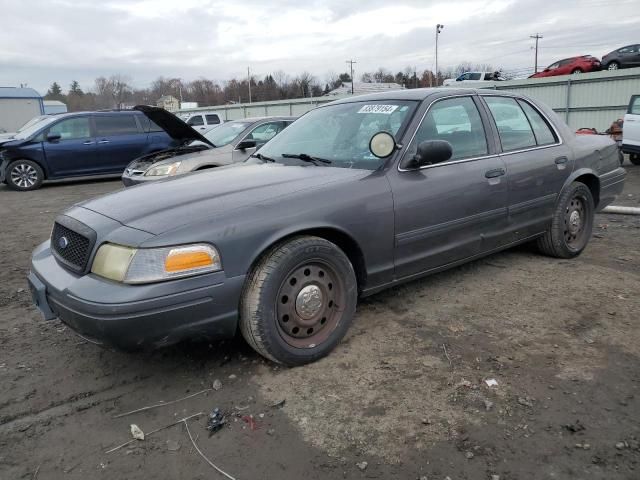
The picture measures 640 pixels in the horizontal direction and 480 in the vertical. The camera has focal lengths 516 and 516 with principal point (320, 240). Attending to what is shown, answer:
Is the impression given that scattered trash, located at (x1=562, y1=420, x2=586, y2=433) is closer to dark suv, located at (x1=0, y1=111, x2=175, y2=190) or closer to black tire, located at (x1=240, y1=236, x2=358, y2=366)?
black tire, located at (x1=240, y1=236, x2=358, y2=366)

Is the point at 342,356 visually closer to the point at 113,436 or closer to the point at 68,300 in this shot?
the point at 113,436

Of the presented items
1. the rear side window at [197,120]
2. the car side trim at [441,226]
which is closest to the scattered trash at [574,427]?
the car side trim at [441,226]

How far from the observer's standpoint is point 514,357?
3.05 m

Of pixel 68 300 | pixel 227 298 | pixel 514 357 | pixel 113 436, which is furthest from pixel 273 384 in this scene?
pixel 514 357

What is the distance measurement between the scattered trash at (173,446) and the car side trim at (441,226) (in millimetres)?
1789

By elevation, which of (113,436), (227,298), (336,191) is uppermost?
(336,191)

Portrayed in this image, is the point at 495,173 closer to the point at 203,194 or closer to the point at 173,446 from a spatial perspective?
the point at 203,194

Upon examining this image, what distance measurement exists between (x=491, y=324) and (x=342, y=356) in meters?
1.11

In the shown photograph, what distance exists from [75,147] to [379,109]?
10.0 metres

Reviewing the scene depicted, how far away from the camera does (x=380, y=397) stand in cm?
270

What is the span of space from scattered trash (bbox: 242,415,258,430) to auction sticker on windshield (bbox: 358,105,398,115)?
231 cm

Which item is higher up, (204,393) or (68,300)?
(68,300)

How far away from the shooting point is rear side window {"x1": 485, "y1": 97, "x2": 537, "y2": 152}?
419cm

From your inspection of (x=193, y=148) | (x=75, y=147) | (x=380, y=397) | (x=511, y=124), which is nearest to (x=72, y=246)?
(x=380, y=397)
